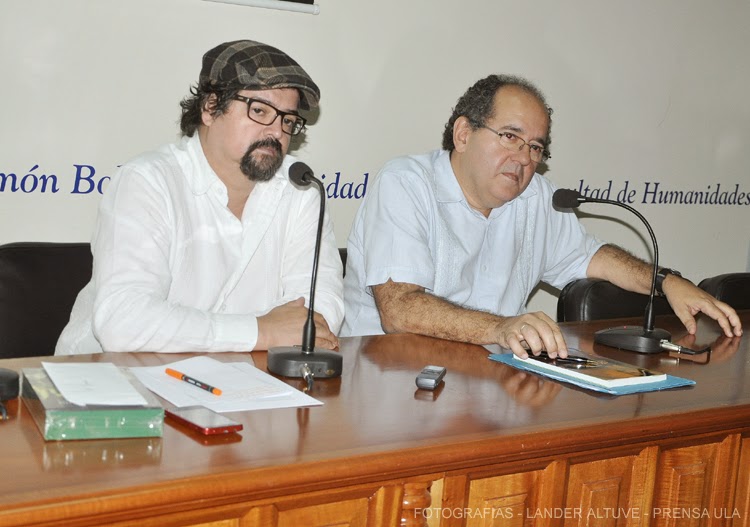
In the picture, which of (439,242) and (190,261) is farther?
(439,242)

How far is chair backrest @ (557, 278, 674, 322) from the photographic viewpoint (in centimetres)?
313

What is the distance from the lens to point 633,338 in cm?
247

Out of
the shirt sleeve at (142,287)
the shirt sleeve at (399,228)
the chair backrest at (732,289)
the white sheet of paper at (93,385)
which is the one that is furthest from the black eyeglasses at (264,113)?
the chair backrest at (732,289)

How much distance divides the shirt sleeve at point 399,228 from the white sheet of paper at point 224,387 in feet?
2.79

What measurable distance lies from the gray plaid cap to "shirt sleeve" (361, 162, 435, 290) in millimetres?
472

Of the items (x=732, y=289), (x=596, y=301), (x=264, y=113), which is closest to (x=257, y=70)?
(x=264, y=113)

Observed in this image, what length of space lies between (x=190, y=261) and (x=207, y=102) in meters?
0.44

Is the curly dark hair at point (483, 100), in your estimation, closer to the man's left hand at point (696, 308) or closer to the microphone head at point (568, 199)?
the microphone head at point (568, 199)

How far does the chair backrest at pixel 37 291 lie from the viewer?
7.95 feet

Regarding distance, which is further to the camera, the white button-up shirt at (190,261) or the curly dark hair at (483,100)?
the curly dark hair at (483,100)

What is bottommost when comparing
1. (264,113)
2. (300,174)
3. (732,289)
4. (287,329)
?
(287,329)

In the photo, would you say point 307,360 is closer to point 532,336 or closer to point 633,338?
point 532,336

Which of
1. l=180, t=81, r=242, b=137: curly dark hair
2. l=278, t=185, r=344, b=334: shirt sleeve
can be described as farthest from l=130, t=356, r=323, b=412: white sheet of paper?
l=180, t=81, r=242, b=137: curly dark hair

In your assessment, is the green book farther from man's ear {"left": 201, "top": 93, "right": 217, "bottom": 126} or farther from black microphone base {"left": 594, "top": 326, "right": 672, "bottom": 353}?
black microphone base {"left": 594, "top": 326, "right": 672, "bottom": 353}
